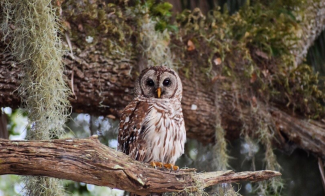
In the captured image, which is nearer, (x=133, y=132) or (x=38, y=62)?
(x=38, y=62)

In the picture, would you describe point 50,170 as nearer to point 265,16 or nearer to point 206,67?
point 206,67

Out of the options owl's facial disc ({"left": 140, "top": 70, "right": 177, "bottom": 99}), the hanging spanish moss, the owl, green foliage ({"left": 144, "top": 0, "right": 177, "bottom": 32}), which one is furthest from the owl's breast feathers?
green foliage ({"left": 144, "top": 0, "right": 177, "bottom": 32})

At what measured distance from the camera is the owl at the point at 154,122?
3.41 m

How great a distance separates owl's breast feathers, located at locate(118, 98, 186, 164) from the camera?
3.41 meters

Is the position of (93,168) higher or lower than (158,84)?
lower

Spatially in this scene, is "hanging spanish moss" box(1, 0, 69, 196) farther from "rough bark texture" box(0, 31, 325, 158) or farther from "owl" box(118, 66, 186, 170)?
"owl" box(118, 66, 186, 170)

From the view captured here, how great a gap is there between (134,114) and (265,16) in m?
1.91

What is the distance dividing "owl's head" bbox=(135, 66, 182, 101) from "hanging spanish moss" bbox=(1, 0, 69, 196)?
0.60m

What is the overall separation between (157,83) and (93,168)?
130 centimetres

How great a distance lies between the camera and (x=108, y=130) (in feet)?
15.1

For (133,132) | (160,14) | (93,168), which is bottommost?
(93,168)

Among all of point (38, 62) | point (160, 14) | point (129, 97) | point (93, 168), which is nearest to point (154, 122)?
point (129, 97)

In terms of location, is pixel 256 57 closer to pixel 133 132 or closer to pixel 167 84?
pixel 167 84

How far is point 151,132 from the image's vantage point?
3.40m
